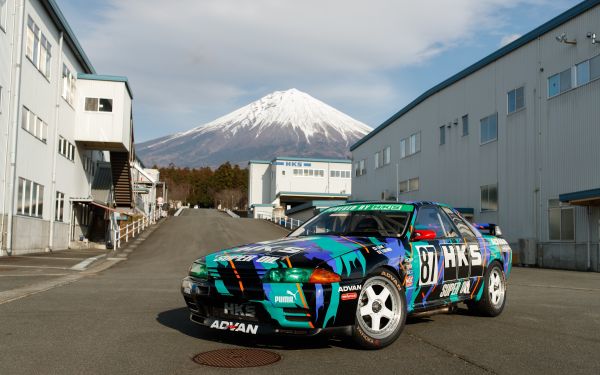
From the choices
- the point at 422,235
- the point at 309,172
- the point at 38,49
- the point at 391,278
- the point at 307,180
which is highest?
the point at 309,172

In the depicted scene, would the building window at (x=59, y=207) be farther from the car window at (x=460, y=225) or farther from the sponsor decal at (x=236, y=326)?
the sponsor decal at (x=236, y=326)

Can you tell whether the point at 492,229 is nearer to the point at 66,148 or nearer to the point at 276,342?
the point at 276,342

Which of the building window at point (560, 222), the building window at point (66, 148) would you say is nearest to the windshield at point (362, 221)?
the building window at point (560, 222)

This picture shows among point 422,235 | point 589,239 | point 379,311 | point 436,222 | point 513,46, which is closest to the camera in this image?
point 379,311

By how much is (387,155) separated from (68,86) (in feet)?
81.4

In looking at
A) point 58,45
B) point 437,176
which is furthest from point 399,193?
point 58,45

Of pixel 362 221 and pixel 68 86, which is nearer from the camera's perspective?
pixel 362 221

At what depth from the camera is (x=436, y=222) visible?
7.04 metres

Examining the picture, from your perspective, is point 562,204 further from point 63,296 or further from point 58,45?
point 58,45

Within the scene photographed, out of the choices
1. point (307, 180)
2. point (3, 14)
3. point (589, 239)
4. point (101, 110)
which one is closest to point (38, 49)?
point (3, 14)

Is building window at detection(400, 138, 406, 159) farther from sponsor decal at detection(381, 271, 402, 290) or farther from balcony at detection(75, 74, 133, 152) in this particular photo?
sponsor decal at detection(381, 271, 402, 290)

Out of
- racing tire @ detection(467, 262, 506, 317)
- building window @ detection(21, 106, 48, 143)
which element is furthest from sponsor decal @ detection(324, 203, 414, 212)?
building window @ detection(21, 106, 48, 143)

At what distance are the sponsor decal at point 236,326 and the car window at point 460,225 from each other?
333 centimetres

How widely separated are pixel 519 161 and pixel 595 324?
20.0m
